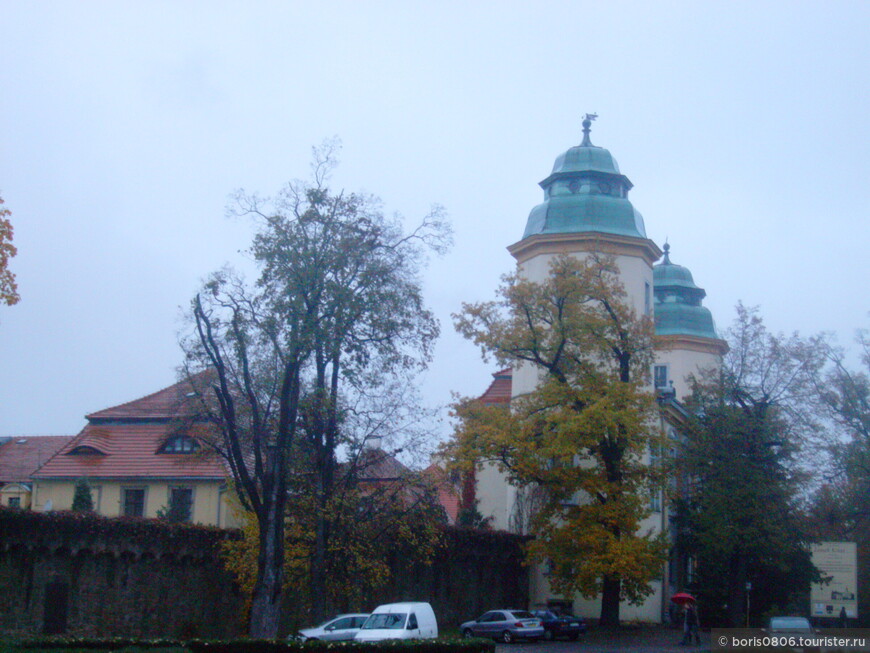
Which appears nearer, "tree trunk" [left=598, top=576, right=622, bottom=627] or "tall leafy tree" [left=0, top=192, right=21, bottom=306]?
"tall leafy tree" [left=0, top=192, right=21, bottom=306]

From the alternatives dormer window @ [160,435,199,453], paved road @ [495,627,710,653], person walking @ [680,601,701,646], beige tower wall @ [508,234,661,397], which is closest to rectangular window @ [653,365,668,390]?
beige tower wall @ [508,234,661,397]

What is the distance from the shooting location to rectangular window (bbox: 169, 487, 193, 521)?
3950 centimetres

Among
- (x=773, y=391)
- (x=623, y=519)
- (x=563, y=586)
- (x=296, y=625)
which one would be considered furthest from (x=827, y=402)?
(x=296, y=625)

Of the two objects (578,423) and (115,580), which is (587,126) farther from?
(115,580)

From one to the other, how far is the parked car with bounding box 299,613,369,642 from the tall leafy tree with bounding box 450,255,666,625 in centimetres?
901

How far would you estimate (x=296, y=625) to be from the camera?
1363 inches

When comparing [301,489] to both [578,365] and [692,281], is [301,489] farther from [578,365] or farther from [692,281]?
[692,281]

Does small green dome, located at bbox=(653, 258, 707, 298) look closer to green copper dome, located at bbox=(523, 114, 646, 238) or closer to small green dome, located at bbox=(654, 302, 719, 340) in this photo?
small green dome, located at bbox=(654, 302, 719, 340)

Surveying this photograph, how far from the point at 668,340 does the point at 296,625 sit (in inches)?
714

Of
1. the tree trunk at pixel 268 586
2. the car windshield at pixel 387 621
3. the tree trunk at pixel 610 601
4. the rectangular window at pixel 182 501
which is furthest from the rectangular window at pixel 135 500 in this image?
the tree trunk at pixel 268 586

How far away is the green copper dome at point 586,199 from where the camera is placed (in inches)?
1870

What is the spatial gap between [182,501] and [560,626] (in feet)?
53.8

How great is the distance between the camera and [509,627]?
36.4 metres

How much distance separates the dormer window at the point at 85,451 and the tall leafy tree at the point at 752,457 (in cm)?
2540
